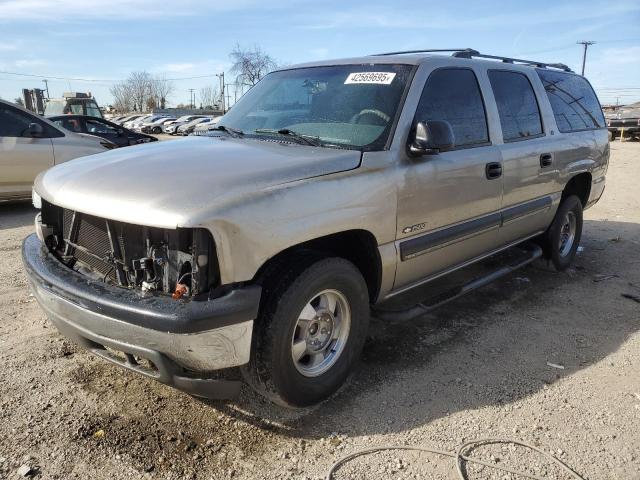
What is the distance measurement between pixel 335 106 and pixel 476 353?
1.95 m

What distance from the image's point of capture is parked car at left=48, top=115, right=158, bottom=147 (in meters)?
11.5

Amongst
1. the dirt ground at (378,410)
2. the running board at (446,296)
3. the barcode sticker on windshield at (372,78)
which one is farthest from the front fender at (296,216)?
the dirt ground at (378,410)

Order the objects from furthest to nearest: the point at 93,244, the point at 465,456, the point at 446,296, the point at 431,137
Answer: the point at 446,296
the point at 431,137
the point at 93,244
the point at 465,456

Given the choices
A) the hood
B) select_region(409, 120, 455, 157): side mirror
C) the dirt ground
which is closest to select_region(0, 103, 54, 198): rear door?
the dirt ground

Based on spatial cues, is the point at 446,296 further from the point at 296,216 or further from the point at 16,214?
the point at 16,214

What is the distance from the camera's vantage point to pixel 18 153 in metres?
7.59

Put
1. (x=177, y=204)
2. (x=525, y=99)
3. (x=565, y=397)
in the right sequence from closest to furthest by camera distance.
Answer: (x=177, y=204) → (x=565, y=397) → (x=525, y=99)

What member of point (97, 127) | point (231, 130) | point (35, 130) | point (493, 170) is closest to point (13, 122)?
point (35, 130)

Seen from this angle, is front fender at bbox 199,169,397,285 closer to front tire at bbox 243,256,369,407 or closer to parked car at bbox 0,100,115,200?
front tire at bbox 243,256,369,407

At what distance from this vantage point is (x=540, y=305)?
181 inches

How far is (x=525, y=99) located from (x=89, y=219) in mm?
3615

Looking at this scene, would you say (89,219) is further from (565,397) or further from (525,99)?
(525,99)

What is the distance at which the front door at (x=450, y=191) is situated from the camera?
10.7ft

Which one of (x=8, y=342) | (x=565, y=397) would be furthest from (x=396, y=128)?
(x=8, y=342)
